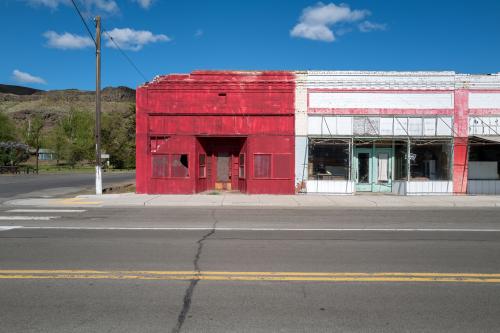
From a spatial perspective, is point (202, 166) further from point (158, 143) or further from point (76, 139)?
point (76, 139)

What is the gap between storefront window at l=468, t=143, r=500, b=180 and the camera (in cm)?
1870

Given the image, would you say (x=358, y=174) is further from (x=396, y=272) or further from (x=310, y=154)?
(x=396, y=272)

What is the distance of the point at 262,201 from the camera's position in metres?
15.9

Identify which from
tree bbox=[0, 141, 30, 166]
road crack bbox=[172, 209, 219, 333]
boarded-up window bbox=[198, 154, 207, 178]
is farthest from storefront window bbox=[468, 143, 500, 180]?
tree bbox=[0, 141, 30, 166]

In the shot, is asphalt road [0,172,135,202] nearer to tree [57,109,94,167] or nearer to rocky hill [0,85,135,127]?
tree [57,109,94,167]

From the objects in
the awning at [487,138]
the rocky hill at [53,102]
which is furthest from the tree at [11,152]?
the rocky hill at [53,102]

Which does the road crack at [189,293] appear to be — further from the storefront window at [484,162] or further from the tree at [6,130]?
the tree at [6,130]

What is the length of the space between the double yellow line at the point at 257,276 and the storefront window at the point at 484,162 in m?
14.8

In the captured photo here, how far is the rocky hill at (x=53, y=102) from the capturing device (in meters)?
117

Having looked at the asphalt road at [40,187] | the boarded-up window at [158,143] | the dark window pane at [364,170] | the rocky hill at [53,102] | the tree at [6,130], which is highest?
the rocky hill at [53,102]

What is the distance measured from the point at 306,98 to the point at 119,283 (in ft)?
48.0

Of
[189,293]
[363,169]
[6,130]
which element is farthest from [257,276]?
[6,130]

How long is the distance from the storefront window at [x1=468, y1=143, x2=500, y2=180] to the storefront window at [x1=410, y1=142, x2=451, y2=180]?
1.17 m

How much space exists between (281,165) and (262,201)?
122 inches
